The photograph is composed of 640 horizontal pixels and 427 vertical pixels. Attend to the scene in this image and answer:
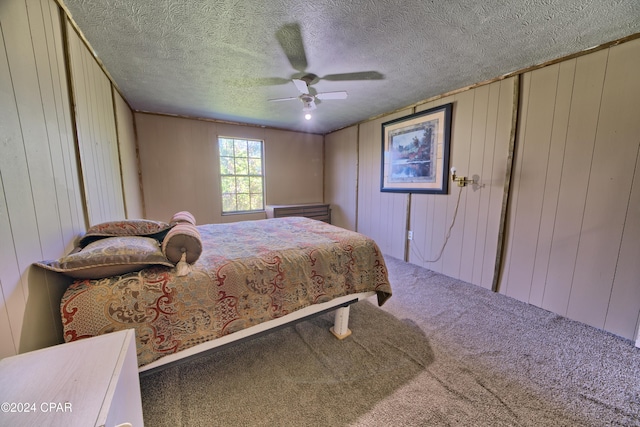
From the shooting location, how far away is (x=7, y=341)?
838mm

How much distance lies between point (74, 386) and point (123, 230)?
3.61ft

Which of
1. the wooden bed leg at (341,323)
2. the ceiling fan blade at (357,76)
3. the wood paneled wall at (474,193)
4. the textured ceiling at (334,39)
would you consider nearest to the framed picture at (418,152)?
the wood paneled wall at (474,193)

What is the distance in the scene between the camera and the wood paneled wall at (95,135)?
1.62 m

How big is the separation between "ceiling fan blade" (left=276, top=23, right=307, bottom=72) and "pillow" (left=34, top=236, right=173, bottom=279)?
1714mm

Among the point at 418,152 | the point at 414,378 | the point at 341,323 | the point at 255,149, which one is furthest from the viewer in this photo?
the point at 255,149

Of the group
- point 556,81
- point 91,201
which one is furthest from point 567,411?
point 91,201

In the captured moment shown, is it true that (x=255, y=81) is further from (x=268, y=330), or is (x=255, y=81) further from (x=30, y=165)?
(x=268, y=330)

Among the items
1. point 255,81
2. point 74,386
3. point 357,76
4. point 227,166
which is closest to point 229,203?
point 227,166

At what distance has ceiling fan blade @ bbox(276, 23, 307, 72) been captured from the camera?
1.66m

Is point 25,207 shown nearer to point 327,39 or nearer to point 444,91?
point 327,39

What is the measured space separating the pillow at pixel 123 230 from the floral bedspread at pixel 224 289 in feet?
1.17

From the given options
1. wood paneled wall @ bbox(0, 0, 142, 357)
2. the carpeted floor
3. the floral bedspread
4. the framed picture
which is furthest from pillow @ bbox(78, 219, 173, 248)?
the framed picture

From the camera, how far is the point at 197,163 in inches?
157

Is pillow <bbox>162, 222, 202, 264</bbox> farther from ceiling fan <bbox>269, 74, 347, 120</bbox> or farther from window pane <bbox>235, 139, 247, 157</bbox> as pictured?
window pane <bbox>235, 139, 247, 157</bbox>
